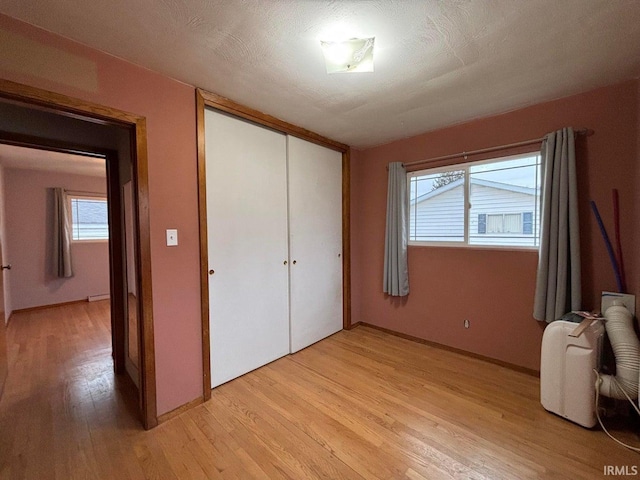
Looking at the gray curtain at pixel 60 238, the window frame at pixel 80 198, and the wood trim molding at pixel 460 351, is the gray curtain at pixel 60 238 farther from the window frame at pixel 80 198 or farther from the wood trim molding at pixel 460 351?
the wood trim molding at pixel 460 351

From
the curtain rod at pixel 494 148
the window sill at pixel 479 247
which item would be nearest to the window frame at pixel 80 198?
the curtain rod at pixel 494 148

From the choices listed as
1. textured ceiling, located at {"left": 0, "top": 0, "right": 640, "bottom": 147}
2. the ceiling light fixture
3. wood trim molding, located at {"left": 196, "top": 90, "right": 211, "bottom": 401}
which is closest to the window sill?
textured ceiling, located at {"left": 0, "top": 0, "right": 640, "bottom": 147}

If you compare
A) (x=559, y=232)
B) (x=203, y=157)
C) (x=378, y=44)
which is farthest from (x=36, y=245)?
(x=559, y=232)

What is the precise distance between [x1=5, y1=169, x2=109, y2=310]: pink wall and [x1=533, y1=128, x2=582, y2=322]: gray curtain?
6.90 meters

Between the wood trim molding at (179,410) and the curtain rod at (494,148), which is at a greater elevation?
the curtain rod at (494,148)

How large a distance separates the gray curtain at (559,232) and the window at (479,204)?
18cm

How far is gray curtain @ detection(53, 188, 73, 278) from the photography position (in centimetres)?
453

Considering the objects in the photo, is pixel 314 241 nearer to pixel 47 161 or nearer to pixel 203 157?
pixel 203 157

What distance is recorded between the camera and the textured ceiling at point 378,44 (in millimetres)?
1214

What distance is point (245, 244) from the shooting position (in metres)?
2.33

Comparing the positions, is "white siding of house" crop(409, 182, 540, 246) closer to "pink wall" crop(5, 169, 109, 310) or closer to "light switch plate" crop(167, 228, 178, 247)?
"light switch plate" crop(167, 228, 178, 247)

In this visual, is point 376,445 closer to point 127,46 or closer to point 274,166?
point 274,166

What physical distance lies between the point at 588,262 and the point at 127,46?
137 inches

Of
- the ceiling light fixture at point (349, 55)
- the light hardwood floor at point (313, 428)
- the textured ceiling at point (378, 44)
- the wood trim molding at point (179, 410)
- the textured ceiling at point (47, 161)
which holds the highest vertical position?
the textured ceiling at point (47, 161)
